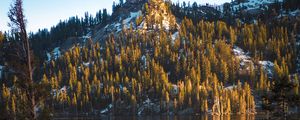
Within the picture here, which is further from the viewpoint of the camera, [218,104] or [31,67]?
[218,104]

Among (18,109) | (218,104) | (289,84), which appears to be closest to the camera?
(18,109)

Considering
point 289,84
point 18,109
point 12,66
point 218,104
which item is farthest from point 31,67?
point 218,104

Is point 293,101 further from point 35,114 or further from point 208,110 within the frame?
point 208,110

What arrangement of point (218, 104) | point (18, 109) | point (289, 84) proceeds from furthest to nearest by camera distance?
1. point (218, 104)
2. point (289, 84)
3. point (18, 109)

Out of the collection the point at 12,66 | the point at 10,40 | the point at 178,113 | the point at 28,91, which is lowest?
the point at 178,113

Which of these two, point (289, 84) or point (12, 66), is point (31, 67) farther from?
point (289, 84)

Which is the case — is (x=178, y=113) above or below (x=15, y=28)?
below
